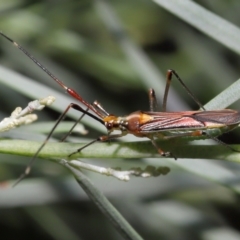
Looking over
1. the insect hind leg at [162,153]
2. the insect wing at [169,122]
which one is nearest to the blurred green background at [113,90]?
the insect wing at [169,122]

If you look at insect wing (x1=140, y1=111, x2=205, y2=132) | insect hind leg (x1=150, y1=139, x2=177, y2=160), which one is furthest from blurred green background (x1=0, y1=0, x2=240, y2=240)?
insect hind leg (x1=150, y1=139, x2=177, y2=160)

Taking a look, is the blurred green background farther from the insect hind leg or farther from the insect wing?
the insect hind leg

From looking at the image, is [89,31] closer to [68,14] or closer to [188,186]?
[68,14]

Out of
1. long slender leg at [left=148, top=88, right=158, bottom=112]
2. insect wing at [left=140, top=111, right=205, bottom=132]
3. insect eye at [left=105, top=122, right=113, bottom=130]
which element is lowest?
insect wing at [left=140, top=111, right=205, bottom=132]

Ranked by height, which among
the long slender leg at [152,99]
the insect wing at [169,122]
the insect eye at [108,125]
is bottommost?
the insect wing at [169,122]

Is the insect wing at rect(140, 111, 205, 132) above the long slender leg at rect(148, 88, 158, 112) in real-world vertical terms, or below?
below

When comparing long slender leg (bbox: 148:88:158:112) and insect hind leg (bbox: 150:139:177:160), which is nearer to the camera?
insect hind leg (bbox: 150:139:177:160)

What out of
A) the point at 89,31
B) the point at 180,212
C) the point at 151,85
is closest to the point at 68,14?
the point at 89,31

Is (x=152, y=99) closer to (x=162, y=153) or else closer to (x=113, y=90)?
(x=162, y=153)

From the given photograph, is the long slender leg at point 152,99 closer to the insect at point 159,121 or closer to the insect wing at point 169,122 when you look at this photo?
the insect at point 159,121
